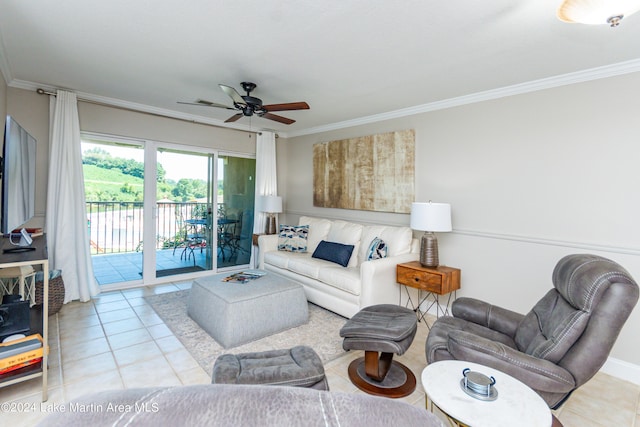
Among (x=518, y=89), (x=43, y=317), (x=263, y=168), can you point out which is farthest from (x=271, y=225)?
(x=518, y=89)

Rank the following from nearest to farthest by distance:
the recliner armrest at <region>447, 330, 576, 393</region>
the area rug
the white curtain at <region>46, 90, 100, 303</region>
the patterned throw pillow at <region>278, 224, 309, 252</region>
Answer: the recliner armrest at <region>447, 330, 576, 393</region> < the area rug < the white curtain at <region>46, 90, 100, 303</region> < the patterned throw pillow at <region>278, 224, 309, 252</region>

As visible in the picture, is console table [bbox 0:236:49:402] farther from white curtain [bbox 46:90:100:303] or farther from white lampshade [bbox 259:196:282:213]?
white lampshade [bbox 259:196:282:213]

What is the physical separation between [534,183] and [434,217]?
0.93 m

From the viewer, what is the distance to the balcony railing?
14.8ft

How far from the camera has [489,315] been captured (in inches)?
89.8

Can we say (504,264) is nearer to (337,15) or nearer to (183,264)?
(337,15)

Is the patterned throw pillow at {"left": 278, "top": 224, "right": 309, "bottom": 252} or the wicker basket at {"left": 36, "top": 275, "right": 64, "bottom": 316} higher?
the patterned throw pillow at {"left": 278, "top": 224, "right": 309, "bottom": 252}

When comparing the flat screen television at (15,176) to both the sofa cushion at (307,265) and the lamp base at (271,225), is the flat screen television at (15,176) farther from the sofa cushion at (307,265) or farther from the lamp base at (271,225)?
the lamp base at (271,225)

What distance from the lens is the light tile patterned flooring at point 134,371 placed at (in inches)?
77.5

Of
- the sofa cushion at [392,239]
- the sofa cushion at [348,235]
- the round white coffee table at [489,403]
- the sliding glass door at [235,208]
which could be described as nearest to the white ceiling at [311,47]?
the sofa cushion at [392,239]

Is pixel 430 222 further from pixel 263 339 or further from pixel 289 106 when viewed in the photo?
pixel 263 339

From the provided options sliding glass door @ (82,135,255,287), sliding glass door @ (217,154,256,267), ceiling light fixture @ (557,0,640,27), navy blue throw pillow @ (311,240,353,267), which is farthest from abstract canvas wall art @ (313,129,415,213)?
ceiling light fixture @ (557,0,640,27)

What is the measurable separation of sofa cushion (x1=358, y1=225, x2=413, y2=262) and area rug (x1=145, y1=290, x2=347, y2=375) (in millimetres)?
901

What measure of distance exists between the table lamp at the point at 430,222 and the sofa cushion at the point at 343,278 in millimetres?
731
